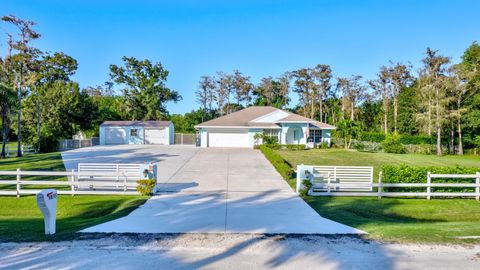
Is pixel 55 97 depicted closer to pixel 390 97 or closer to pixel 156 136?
pixel 156 136

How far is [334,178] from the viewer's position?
38.2ft

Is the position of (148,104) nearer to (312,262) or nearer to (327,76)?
(327,76)

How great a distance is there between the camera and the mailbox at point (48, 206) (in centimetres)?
582

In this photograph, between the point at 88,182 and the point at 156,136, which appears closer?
the point at 88,182

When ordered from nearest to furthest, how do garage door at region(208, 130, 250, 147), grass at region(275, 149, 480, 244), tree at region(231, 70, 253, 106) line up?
grass at region(275, 149, 480, 244) < garage door at region(208, 130, 250, 147) < tree at region(231, 70, 253, 106)

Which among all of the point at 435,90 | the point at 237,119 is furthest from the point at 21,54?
the point at 435,90

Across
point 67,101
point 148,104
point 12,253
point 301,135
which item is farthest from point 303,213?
point 148,104

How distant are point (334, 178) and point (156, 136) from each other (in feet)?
97.1

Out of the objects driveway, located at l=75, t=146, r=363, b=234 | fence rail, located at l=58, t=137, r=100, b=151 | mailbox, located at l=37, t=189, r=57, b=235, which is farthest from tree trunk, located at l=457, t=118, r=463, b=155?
fence rail, located at l=58, t=137, r=100, b=151

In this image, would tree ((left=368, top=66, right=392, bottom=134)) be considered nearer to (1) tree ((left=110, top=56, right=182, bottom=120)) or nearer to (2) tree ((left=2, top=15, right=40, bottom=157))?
(1) tree ((left=110, top=56, right=182, bottom=120))

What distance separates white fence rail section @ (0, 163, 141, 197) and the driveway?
1.22 metres

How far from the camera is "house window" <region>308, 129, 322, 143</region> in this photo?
33875mm

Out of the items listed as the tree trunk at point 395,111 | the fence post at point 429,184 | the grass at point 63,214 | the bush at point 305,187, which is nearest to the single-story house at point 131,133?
the grass at point 63,214

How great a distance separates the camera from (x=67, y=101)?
3512 cm
